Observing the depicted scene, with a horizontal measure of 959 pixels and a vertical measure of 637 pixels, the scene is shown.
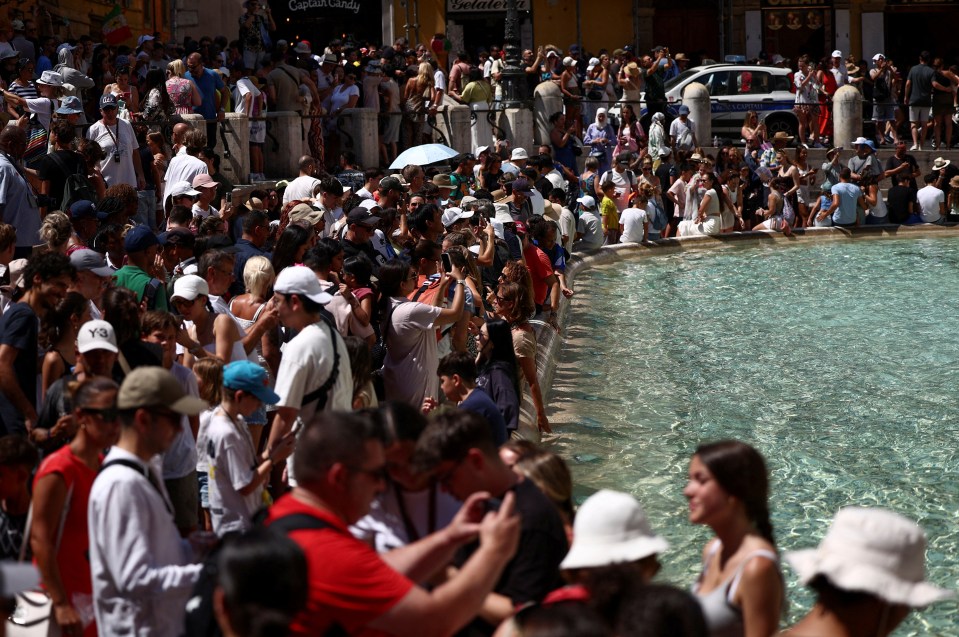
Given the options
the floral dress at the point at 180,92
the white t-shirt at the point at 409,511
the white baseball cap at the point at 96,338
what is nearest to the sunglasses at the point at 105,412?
the white baseball cap at the point at 96,338

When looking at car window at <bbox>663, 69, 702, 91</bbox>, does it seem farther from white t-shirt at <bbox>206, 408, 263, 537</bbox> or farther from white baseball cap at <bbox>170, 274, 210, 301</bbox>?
white t-shirt at <bbox>206, 408, 263, 537</bbox>

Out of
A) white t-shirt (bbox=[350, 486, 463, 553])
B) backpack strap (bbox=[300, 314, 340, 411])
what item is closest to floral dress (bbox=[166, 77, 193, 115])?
backpack strap (bbox=[300, 314, 340, 411])

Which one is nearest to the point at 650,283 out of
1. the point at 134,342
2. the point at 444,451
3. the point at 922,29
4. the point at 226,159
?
the point at 226,159

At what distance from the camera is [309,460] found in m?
4.29

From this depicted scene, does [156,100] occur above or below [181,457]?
above

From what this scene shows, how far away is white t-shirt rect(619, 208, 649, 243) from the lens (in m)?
21.8

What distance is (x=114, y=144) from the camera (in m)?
12.9

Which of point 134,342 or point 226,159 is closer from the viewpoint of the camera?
point 134,342

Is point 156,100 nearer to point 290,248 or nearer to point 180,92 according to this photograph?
point 180,92

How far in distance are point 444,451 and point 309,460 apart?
19.3 inches

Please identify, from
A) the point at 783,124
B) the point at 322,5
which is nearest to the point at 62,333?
the point at 783,124

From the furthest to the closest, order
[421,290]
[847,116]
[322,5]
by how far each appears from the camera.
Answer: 1. [322,5]
2. [847,116]
3. [421,290]

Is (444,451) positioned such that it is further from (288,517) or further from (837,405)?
(837,405)

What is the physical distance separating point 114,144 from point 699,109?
16.6 metres
